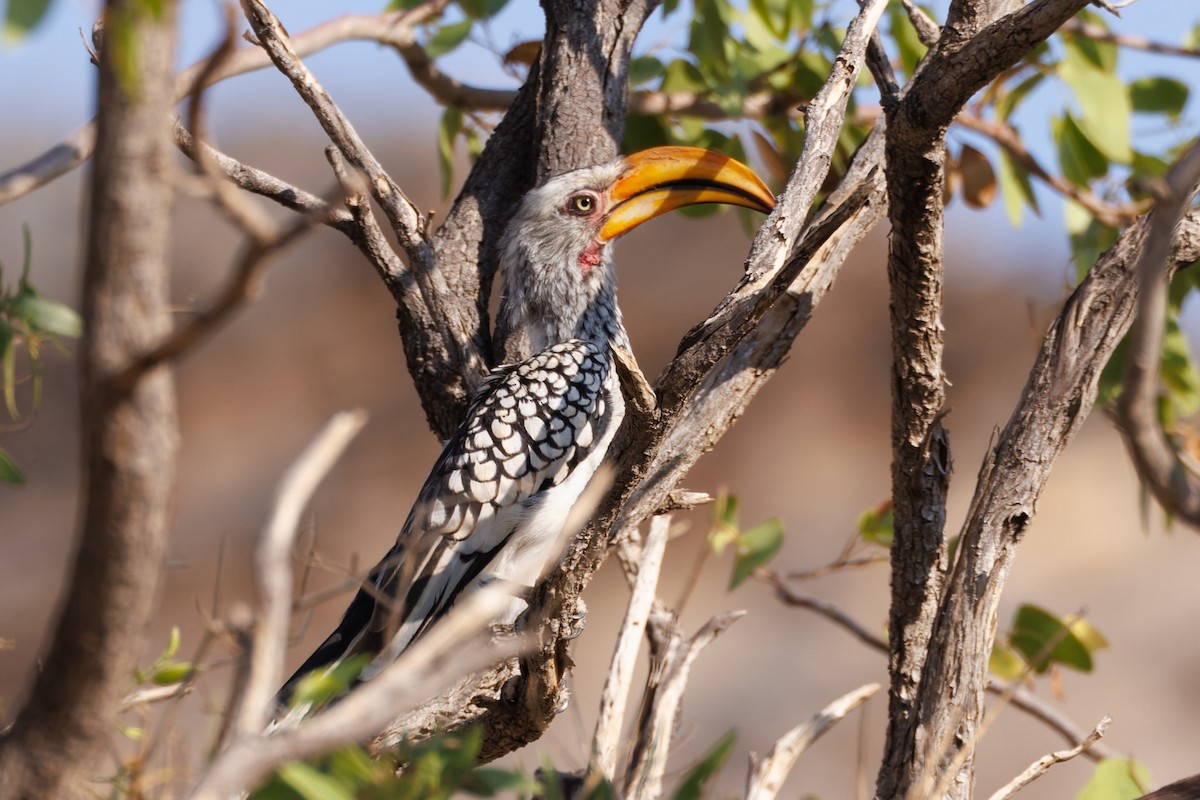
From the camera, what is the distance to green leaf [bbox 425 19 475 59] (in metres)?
3.56

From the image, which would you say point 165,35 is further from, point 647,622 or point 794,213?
point 647,622

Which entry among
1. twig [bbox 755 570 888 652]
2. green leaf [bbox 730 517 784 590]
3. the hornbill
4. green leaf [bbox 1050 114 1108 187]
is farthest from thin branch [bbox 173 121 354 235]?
green leaf [bbox 1050 114 1108 187]

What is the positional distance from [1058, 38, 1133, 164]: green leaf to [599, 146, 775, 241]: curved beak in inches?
41.2

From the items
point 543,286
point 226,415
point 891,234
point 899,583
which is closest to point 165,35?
point 891,234

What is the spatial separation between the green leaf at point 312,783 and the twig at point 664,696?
142 cm

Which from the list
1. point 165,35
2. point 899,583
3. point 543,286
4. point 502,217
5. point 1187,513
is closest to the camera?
point 165,35

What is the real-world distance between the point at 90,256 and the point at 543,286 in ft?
9.40

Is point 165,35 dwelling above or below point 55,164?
below

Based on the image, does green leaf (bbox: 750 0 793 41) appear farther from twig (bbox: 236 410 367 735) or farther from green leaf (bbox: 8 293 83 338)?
twig (bbox: 236 410 367 735)

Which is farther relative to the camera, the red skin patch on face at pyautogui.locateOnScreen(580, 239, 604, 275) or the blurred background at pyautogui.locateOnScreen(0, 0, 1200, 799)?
the blurred background at pyautogui.locateOnScreen(0, 0, 1200, 799)

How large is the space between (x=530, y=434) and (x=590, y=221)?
90 centimetres

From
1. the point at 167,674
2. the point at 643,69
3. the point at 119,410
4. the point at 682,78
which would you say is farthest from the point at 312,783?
the point at 682,78

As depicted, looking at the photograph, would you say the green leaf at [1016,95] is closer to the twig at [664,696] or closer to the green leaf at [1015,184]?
the green leaf at [1015,184]

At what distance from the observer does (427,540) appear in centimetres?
319
